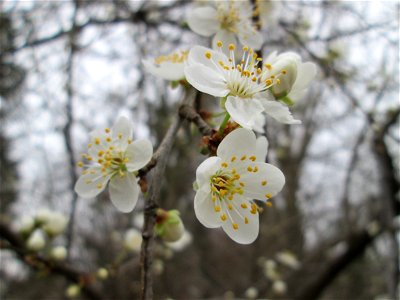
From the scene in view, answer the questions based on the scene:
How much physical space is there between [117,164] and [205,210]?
0.34m

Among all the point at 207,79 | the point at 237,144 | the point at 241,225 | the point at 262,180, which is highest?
the point at 207,79

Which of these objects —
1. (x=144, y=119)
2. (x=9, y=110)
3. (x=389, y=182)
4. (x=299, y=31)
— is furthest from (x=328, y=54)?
(x=9, y=110)

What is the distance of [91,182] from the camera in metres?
1.15

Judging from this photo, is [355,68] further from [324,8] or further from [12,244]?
[12,244]

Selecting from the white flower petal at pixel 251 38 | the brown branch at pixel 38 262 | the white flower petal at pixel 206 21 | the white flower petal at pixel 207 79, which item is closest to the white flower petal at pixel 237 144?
the white flower petal at pixel 207 79

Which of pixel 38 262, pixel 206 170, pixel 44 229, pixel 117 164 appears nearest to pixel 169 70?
pixel 117 164

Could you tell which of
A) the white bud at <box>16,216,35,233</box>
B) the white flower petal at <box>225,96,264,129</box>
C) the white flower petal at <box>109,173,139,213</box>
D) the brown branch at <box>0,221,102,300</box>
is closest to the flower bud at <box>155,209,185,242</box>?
the white flower petal at <box>109,173,139,213</box>

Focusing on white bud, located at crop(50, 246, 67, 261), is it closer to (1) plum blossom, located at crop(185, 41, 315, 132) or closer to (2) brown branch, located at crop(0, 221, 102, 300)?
(2) brown branch, located at crop(0, 221, 102, 300)

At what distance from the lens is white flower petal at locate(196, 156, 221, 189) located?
88 centimetres

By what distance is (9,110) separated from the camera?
146 inches

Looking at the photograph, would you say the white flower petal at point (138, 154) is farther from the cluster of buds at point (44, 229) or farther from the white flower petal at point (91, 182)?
the cluster of buds at point (44, 229)

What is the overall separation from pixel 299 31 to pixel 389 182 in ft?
4.52

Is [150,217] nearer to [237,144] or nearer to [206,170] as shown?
[206,170]

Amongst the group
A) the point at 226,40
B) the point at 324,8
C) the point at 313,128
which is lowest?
the point at 313,128
